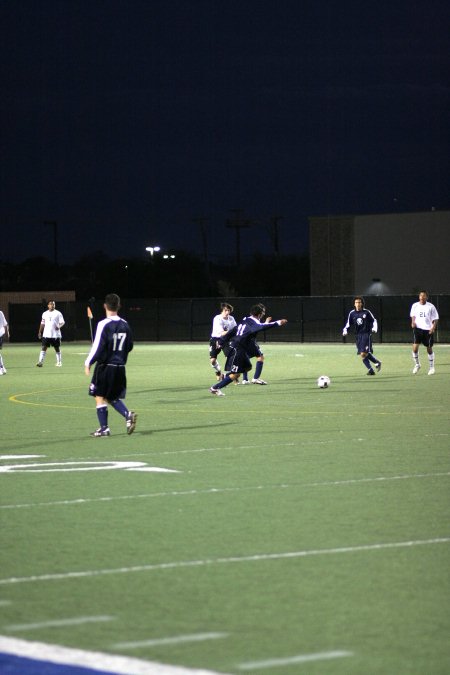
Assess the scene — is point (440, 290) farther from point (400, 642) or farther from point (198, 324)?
point (400, 642)

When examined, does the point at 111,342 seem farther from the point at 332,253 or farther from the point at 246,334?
the point at 332,253

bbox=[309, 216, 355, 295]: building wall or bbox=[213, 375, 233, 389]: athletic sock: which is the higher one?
bbox=[309, 216, 355, 295]: building wall

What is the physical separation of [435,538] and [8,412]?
46.2 ft

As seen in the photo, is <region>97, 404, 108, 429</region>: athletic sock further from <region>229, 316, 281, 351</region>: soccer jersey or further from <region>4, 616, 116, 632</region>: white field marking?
<region>4, 616, 116, 632</region>: white field marking

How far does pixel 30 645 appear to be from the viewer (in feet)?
21.7

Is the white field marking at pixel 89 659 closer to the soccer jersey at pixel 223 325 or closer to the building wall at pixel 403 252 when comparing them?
the soccer jersey at pixel 223 325

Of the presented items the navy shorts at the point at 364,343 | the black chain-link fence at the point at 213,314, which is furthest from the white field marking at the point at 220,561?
the black chain-link fence at the point at 213,314

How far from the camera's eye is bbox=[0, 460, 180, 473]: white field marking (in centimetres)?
1412

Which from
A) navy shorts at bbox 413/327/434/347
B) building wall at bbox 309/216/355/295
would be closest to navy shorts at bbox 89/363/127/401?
navy shorts at bbox 413/327/434/347

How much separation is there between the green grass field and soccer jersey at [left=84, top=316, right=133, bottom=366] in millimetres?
1108

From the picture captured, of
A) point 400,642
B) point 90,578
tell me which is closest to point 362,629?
point 400,642

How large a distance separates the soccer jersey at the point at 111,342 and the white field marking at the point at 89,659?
1077 centimetres

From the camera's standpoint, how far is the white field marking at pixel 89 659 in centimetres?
611

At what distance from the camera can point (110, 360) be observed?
690 inches
